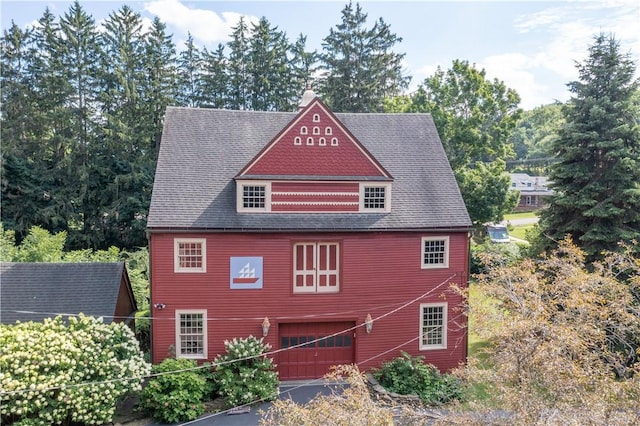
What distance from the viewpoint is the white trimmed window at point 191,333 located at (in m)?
16.1

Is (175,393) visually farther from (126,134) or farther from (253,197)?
(126,134)

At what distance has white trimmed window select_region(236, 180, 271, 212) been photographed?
16.7 meters

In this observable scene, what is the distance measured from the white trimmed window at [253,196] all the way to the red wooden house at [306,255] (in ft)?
0.12

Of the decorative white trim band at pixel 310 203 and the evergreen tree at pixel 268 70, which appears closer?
the decorative white trim band at pixel 310 203

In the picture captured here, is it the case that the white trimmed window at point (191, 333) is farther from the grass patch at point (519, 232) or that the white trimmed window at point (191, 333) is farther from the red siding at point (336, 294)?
the grass patch at point (519, 232)

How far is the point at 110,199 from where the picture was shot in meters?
35.1

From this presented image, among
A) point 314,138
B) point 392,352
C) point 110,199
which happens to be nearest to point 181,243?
point 314,138

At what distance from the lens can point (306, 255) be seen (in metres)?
17.0

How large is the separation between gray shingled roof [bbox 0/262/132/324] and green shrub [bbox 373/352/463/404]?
10.2m

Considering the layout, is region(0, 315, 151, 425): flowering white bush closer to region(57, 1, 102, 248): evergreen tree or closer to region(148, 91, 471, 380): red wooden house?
region(148, 91, 471, 380): red wooden house

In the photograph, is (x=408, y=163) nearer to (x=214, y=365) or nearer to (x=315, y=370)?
(x=315, y=370)

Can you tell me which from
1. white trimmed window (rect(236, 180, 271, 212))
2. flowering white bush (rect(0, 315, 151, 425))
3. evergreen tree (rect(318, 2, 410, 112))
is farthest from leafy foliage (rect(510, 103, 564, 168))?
flowering white bush (rect(0, 315, 151, 425))

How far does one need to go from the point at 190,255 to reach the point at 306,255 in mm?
4248

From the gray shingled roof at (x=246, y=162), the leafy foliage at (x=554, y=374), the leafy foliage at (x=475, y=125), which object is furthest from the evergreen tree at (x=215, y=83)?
the leafy foliage at (x=554, y=374)
